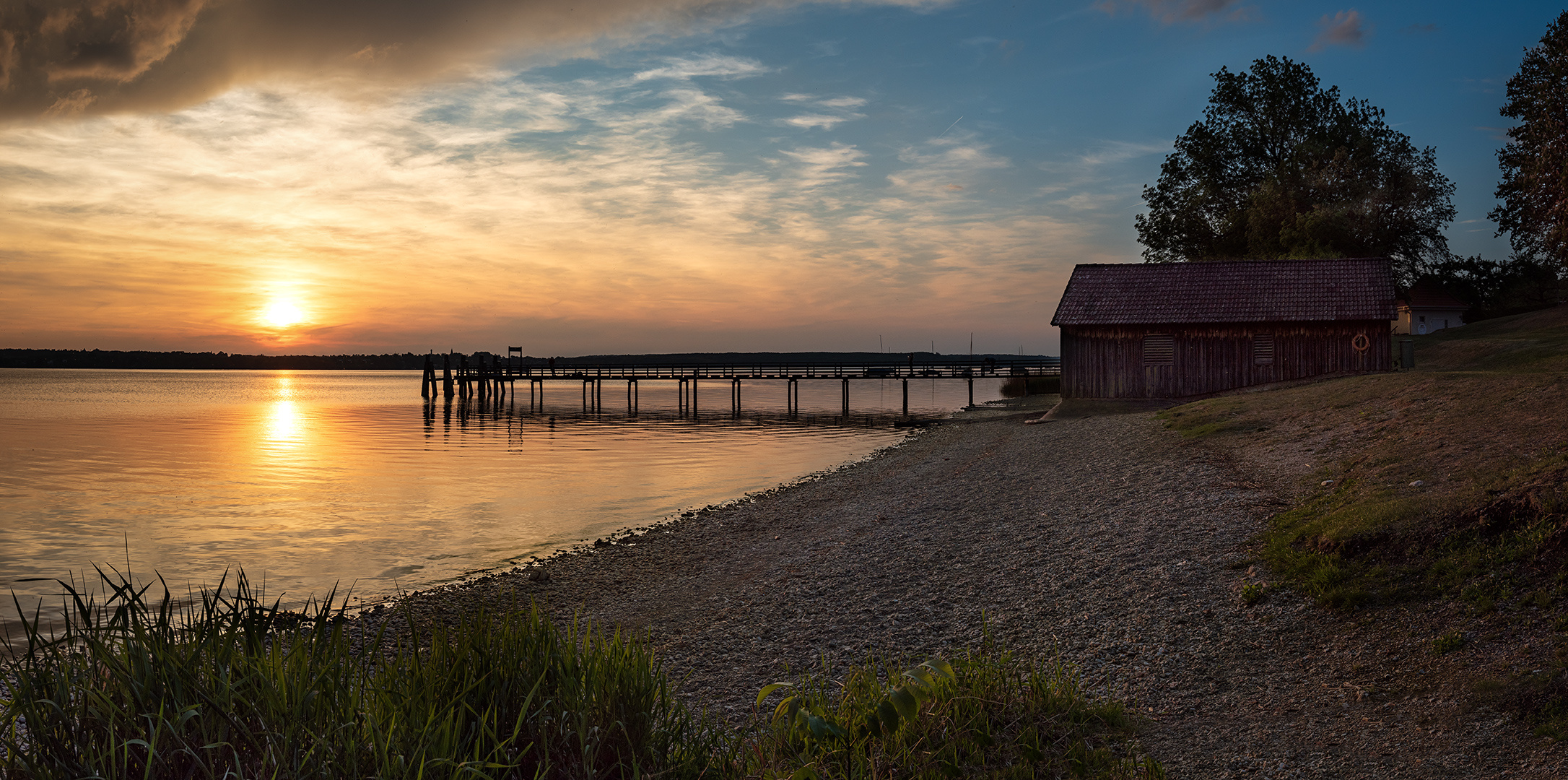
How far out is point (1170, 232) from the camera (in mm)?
56375

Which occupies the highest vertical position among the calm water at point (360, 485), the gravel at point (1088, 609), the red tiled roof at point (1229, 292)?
the red tiled roof at point (1229, 292)

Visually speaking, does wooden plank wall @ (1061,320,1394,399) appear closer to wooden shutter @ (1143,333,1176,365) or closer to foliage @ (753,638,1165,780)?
wooden shutter @ (1143,333,1176,365)

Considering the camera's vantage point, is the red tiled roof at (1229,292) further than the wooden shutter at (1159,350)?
No

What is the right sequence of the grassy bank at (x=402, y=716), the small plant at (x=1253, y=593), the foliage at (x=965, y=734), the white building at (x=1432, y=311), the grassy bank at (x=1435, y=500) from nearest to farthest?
the grassy bank at (x=402, y=716) → the foliage at (x=965, y=734) → the grassy bank at (x=1435, y=500) → the small plant at (x=1253, y=593) → the white building at (x=1432, y=311)

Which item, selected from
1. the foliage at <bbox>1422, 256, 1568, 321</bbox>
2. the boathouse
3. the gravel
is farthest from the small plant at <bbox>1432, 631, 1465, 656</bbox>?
the foliage at <bbox>1422, 256, 1568, 321</bbox>

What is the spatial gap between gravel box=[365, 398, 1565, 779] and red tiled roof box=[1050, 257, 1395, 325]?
618 inches

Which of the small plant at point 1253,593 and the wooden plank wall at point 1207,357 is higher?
the wooden plank wall at point 1207,357

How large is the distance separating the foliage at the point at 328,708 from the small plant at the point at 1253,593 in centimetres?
628

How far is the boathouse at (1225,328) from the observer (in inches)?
1261

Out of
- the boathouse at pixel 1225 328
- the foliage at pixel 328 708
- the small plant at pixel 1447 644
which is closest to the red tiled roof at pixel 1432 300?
the boathouse at pixel 1225 328

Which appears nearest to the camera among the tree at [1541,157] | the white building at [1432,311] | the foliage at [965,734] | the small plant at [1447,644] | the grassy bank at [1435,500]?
the foliage at [965,734]

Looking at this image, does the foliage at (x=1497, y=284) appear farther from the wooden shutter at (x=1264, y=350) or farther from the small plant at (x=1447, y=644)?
the small plant at (x=1447, y=644)

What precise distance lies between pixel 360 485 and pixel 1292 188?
48.3 m

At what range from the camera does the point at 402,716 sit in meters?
4.01
